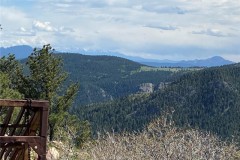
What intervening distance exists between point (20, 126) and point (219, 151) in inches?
448

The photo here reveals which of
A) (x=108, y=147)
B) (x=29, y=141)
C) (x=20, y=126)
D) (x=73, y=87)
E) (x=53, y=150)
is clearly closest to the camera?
(x=29, y=141)

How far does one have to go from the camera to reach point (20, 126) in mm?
9992

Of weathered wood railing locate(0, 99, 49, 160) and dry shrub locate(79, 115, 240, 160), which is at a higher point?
weathered wood railing locate(0, 99, 49, 160)

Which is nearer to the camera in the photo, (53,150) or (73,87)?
(53,150)

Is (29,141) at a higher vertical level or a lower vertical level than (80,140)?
higher

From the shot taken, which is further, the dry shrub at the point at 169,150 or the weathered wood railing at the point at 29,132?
the dry shrub at the point at 169,150

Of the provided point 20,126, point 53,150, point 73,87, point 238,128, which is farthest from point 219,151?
point 238,128

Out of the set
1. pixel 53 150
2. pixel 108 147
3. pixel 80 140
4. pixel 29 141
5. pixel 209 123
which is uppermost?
pixel 29 141

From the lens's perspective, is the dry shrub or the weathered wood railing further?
the dry shrub

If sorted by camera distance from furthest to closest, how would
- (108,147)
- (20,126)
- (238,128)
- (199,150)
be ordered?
(238,128) → (108,147) → (199,150) → (20,126)

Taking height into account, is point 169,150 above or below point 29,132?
below

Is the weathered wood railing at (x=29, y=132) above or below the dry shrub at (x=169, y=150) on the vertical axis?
above

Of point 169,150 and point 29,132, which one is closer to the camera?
point 29,132

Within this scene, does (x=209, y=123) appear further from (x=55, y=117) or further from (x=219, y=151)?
(x=219, y=151)
